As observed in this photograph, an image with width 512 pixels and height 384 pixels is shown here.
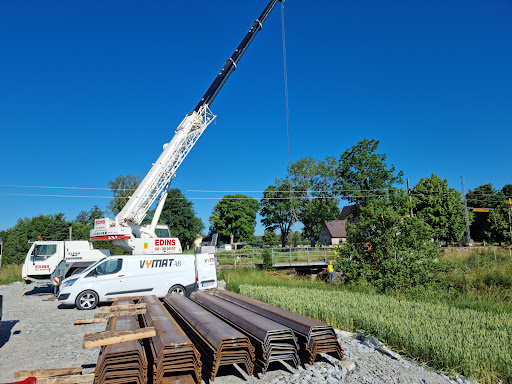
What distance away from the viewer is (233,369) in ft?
18.9

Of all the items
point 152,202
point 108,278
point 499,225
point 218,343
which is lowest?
point 218,343

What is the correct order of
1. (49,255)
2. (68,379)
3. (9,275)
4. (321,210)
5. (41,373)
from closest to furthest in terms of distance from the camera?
(68,379) → (41,373) → (49,255) → (9,275) → (321,210)

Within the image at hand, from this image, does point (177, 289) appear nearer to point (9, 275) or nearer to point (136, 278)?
point (136, 278)

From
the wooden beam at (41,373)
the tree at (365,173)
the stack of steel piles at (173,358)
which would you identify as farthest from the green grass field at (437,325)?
the tree at (365,173)

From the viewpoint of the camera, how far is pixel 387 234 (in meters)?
14.9

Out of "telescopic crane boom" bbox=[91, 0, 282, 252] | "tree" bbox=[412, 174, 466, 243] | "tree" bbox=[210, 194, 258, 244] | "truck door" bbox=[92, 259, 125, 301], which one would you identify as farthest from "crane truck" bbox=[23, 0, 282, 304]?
"tree" bbox=[210, 194, 258, 244]

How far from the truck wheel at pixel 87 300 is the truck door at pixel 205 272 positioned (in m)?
3.72

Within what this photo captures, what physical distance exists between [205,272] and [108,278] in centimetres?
356

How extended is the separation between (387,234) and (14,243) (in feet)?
109

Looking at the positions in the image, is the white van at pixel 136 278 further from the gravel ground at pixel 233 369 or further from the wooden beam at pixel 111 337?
the wooden beam at pixel 111 337

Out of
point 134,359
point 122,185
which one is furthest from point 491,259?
point 122,185

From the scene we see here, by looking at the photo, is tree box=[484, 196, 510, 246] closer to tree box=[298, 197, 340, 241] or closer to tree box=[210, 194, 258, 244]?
tree box=[298, 197, 340, 241]

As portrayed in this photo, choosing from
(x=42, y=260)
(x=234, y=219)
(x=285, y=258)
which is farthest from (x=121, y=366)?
(x=234, y=219)

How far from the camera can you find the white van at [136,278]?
12.2 m
